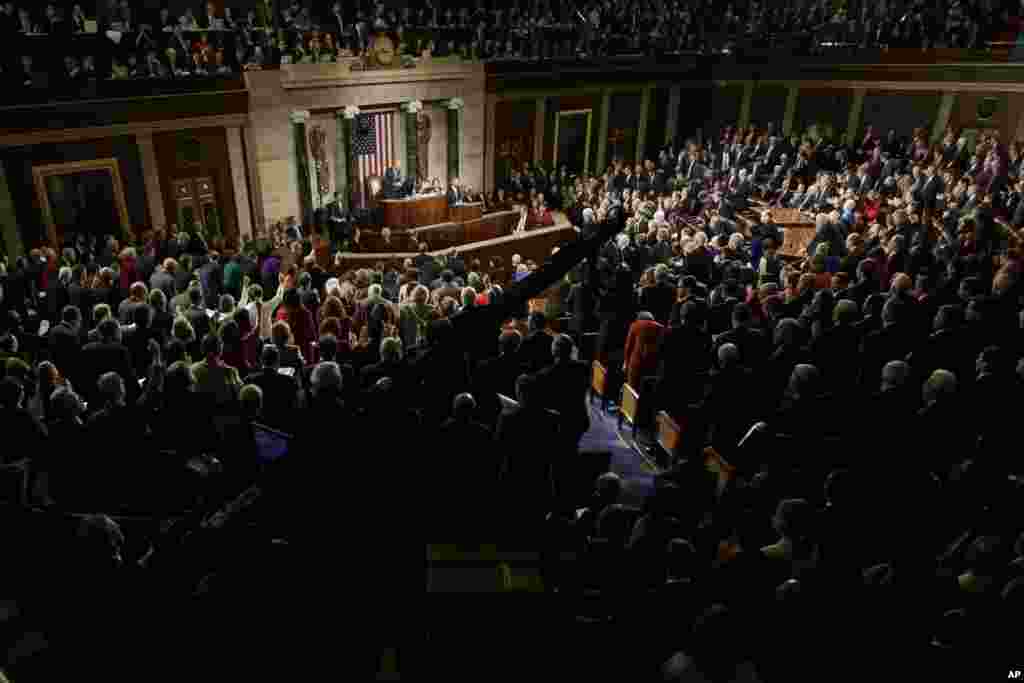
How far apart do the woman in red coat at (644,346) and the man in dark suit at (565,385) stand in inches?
46.6

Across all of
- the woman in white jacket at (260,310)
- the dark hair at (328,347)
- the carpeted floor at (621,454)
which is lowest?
the carpeted floor at (621,454)

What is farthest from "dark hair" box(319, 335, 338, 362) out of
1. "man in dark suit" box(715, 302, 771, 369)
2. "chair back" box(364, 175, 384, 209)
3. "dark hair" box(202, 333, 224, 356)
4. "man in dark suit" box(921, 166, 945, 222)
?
"man in dark suit" box(921, 166, 945, 222)

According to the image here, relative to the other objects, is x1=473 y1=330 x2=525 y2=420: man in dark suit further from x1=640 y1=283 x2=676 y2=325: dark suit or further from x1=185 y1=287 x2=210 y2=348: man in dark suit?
x1=185 y1=287 x2=210 y2=348: man in dark suit

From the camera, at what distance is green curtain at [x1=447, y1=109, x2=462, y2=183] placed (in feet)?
60.1

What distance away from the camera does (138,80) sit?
12812 millimetres

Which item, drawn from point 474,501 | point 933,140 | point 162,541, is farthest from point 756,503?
point 933,140

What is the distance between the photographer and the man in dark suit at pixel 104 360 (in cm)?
557

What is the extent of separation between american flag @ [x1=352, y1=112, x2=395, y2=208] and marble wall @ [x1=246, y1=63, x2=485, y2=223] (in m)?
0.53

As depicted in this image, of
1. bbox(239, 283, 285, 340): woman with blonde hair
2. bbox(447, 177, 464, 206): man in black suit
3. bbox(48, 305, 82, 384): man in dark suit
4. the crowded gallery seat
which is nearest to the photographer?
the crowded gallery seat

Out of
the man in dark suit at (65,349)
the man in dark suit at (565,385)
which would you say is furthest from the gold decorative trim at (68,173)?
the man in dark suit at (565,385)

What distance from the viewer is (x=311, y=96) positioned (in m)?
15.5

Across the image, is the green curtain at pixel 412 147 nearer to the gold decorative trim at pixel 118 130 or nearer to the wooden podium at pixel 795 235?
the gold decorative trim at pixel 118 130

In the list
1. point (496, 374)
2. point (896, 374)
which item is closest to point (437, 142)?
point (496, 374)

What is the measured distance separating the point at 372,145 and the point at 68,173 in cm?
713
